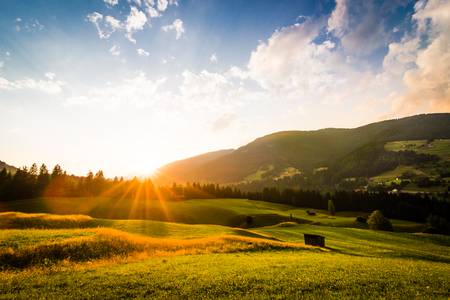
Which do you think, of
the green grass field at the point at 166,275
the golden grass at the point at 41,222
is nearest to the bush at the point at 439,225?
the green grass field at the point at 166,275

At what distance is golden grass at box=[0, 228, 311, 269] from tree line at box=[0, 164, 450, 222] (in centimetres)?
11030

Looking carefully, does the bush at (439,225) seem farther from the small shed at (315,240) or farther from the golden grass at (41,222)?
the golden grass at (41,222)

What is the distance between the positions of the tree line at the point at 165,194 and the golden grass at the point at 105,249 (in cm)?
11030

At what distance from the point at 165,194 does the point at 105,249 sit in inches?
4985

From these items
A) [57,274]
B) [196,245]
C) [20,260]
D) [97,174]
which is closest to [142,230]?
[196,245]

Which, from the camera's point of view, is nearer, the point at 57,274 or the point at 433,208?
the point at 57,274

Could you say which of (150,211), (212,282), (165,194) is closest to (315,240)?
(212,282)

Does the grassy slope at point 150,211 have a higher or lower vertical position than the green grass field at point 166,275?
lower

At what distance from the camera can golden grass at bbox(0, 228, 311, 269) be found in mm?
20953

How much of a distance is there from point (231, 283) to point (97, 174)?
143469mm

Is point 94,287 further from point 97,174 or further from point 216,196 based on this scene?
point 216,196

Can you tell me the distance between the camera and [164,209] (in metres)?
106

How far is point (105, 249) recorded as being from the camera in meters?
25.7

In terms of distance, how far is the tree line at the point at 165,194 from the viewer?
115 metres
